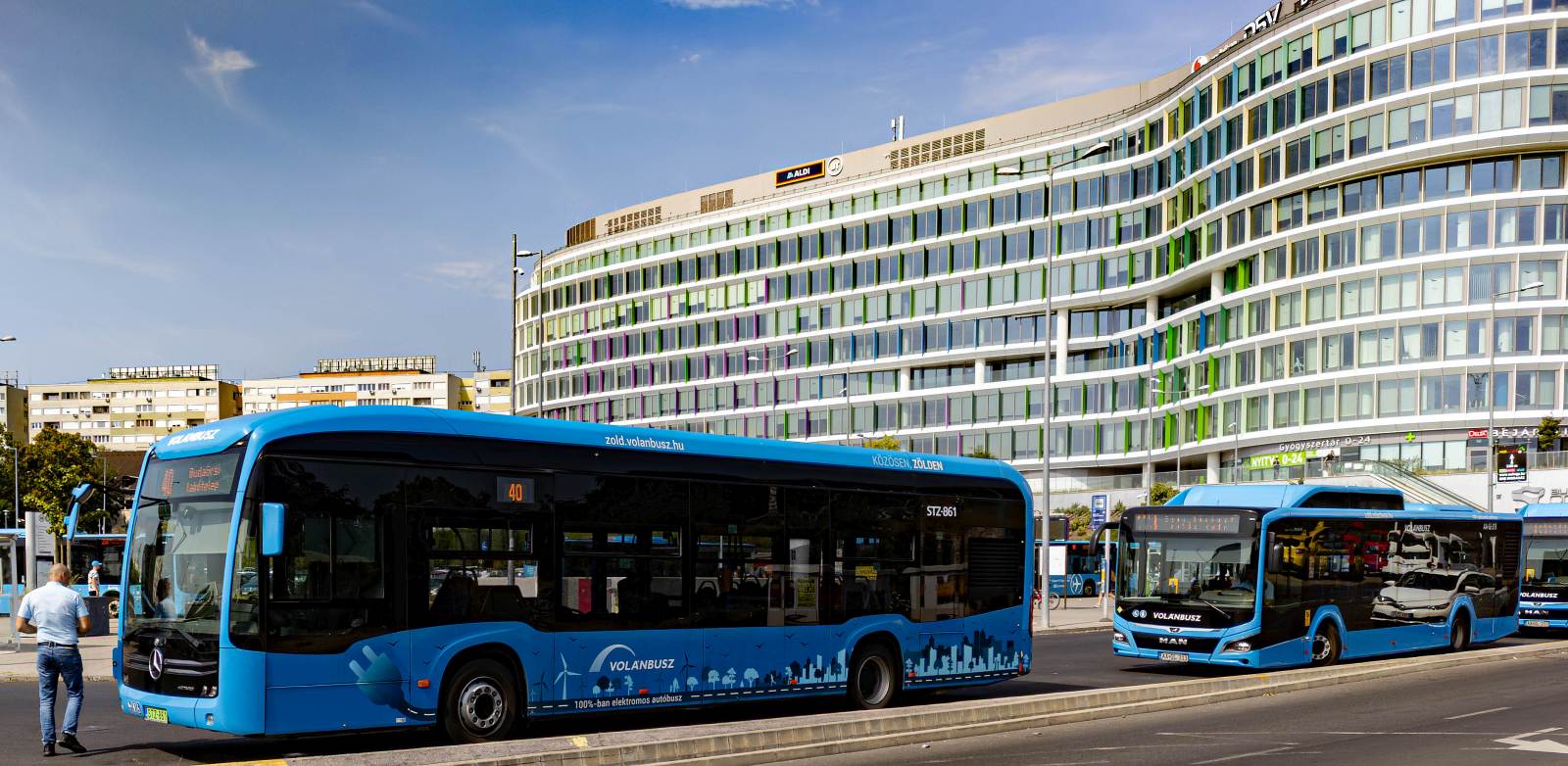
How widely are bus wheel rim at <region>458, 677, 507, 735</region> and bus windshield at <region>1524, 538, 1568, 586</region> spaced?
27.4 m

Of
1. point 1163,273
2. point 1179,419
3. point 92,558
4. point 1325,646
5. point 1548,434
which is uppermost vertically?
point 1163,273

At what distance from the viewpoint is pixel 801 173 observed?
4242 inches

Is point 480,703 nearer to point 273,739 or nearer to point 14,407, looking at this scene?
point 273,739

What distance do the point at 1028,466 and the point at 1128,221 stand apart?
1639 centimetres

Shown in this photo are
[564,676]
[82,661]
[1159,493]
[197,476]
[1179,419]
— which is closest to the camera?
[197,476]

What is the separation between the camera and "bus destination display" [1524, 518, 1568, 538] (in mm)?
32219

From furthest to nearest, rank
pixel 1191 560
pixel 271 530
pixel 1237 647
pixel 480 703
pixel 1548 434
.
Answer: pixel 1548 434 < pixel 1191 560 < pixel 1237 647 < pixel 480 703 < pixel 271 530

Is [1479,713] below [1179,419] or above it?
below

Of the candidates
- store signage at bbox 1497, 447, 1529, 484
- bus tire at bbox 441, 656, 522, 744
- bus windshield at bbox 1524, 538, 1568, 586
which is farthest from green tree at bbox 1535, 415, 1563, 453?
bus tire at bbox 441, 656, 522, 744

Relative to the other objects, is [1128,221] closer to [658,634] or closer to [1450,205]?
[1450,205]

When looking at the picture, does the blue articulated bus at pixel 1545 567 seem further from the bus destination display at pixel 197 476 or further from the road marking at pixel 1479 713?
the bus destination display at pixel 197 476

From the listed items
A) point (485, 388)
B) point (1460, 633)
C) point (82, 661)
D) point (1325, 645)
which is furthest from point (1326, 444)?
point (485, 388)

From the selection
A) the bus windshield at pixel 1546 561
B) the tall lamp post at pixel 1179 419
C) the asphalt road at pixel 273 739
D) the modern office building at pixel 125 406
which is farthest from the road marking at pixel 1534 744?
the modern office building at pixel 125 406

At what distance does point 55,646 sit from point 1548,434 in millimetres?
63412
